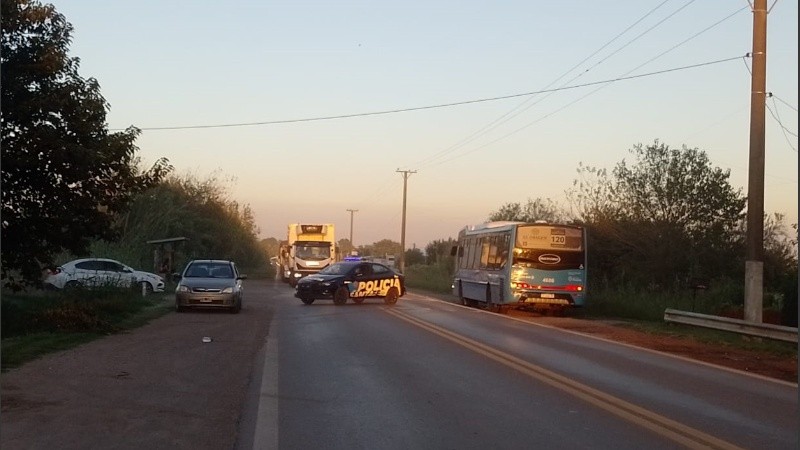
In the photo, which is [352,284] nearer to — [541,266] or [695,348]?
[541,266]

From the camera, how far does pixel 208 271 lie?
29531 millimetres

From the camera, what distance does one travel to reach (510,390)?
41.3 ft

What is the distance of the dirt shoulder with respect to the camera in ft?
54.3

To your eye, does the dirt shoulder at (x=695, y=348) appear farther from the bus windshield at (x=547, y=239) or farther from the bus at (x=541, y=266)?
the bus windshield at (x=547, y=239)

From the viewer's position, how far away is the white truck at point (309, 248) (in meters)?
53.5

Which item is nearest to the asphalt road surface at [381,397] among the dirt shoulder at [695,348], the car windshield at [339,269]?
the dirt shoulder at [695,348]

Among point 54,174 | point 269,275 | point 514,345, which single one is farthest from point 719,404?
point 269,275

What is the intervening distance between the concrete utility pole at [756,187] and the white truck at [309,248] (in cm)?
3351

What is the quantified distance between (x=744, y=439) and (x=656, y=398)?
2.71 metres

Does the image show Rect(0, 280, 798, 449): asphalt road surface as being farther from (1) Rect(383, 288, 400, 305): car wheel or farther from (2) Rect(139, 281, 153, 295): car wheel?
(1) Rect(383, 288, 400, 305): car wheel

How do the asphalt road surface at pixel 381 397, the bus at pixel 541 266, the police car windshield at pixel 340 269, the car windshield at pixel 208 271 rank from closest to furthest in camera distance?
the asphalt road surface at pixel 381 397
the car windshield at pixel 208 271
the bus at pixel 541 266
the police car windshield at pixel 340 269

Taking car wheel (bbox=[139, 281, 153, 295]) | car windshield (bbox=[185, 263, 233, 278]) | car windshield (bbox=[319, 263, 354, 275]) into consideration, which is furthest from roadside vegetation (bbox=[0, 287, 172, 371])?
car windshield (bbox=[319, 263, 354, 275])

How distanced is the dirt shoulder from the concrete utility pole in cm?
109

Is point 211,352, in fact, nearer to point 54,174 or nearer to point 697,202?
point 54,174
